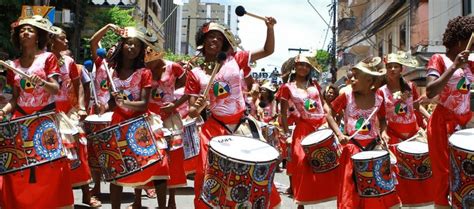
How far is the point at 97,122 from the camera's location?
6.63 metres

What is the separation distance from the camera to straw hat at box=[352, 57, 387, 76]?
5.88 m

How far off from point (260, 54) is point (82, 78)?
102 inches

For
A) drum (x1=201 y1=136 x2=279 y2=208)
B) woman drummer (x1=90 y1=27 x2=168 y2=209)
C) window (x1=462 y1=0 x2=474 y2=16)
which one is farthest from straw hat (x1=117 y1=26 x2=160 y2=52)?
window (x1=462 y1=0 x2=474 y2=16)

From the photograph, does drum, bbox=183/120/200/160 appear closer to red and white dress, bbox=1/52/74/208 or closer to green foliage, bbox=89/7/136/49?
red and white dress, bbox=1/52/74/208

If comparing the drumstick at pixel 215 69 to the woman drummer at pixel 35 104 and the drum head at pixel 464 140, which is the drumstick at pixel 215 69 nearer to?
the woman drummer at pixel 35 104

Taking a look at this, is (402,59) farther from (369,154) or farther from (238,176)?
(238,176)

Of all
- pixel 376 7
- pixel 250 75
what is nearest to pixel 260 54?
pixel 250 75

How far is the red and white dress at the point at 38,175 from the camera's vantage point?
16.6 feet

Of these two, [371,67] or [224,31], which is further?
[371,67]

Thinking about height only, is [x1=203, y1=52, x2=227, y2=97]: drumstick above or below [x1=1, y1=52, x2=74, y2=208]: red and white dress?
above

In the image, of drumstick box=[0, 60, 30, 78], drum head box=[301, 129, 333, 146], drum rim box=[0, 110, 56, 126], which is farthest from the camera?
drum head box=[301, 129, 333, 146]

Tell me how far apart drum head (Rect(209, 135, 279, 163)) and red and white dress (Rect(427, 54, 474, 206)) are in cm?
148

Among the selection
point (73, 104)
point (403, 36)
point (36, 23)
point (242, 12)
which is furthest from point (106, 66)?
point (403, 36)

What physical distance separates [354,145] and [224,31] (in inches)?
67.3
